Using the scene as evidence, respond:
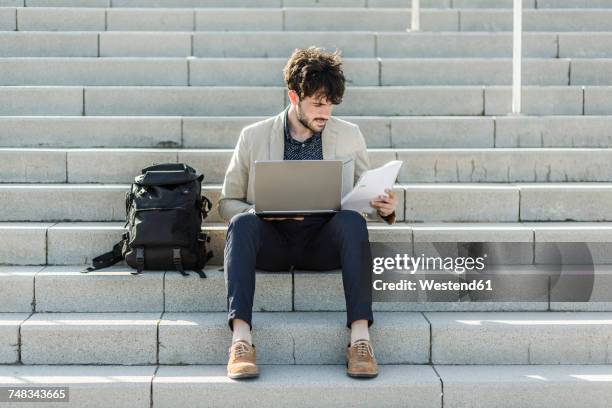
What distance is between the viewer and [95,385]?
3.80 metres

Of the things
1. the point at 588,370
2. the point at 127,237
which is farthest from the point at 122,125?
the point at 588,370

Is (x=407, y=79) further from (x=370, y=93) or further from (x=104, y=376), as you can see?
(x=104, y=376)

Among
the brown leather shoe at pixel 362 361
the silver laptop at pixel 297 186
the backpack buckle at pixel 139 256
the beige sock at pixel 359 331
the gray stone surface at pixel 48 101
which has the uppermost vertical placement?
the gray stone surface at pixel 48 101

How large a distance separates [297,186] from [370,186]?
1.16 feet

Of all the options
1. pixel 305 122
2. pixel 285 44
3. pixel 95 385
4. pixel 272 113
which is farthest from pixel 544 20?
pixel 95 385

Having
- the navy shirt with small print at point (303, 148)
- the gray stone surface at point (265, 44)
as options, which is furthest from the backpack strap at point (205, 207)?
the gray stone surface at point (265, 44)

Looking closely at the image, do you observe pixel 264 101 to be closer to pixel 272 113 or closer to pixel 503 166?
pixel 272 113

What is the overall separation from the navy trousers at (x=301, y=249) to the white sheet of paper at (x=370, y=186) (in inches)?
3.2

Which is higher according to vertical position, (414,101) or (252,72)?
(252,72)

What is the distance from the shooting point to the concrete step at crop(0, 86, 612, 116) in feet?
18.7

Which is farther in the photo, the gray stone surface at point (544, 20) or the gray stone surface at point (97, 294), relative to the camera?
the gray stone surface at point (544, 20)

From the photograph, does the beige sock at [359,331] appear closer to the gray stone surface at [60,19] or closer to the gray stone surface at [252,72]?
the gray stone surface at [252,72]

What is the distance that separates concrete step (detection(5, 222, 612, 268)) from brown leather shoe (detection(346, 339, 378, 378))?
82cm

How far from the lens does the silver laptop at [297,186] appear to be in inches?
151
